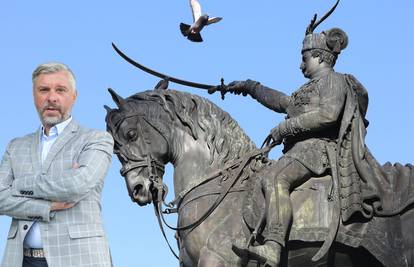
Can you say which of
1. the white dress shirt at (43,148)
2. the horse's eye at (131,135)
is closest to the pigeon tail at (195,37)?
the horse's eye at (131,135)

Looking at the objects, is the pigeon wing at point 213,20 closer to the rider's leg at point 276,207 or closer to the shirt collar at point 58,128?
the rider's leg at point 276,207

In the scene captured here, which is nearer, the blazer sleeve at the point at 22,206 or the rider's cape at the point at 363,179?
the blazer sleeve at the point at 22,206

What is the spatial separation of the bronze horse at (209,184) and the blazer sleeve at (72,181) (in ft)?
17.1

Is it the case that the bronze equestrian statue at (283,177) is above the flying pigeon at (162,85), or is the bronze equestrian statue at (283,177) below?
below

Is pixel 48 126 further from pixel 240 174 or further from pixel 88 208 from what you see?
pixel 240 174

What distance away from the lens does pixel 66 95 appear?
468 centimetres

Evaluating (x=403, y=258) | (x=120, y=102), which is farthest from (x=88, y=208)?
(x=120, y=102)

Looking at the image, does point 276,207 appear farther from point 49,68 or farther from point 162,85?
point 49,68

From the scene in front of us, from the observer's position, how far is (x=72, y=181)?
453cm

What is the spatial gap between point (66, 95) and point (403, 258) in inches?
238

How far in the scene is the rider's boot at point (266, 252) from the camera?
9531mm

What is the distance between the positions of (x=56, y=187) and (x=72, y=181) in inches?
3.2

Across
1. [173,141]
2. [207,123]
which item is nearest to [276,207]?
[207,123]

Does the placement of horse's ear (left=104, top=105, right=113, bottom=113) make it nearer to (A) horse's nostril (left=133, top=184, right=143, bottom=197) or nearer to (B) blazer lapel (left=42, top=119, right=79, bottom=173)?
(A) horse's nostril (left=133, top=184, right=143, bottom=197)
